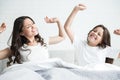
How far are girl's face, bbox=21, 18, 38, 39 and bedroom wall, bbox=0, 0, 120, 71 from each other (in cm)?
32

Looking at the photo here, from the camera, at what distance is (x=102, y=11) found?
2.17m

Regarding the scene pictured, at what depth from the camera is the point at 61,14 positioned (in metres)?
2.10

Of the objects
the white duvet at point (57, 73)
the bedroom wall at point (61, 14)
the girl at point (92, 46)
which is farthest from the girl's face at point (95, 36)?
the white duvet at point (57, 73)

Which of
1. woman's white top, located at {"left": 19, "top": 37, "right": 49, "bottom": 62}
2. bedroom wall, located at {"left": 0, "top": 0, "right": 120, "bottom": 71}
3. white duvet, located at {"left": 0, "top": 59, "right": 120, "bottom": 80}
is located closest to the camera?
white duvet, located at {"left": 0, "top": 59, "right": 120, "bottom": 80}

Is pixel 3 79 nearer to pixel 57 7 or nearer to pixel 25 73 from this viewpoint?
pixel 25 73

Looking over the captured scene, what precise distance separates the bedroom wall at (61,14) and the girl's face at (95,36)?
266mm

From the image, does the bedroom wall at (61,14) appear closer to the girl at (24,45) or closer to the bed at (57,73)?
the girl at (24,45)

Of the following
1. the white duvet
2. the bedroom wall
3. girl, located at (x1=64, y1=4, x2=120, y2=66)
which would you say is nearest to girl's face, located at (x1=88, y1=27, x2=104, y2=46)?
girl, located at (x1=64, y1=4, x2=120, y2=66)

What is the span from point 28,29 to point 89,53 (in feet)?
1.59

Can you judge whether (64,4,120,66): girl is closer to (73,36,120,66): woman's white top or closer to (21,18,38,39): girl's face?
(73,36,120,66): woman's white top

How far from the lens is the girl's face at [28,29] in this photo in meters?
1.71

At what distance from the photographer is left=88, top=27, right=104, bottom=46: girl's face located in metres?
1.83

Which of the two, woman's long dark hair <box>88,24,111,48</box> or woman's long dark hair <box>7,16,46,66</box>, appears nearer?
woman's long dark hair <box>7,16,46,66</box>

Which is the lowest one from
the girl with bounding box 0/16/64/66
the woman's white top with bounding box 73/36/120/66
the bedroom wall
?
the woman's white top with bounding box 73/36/120/66
